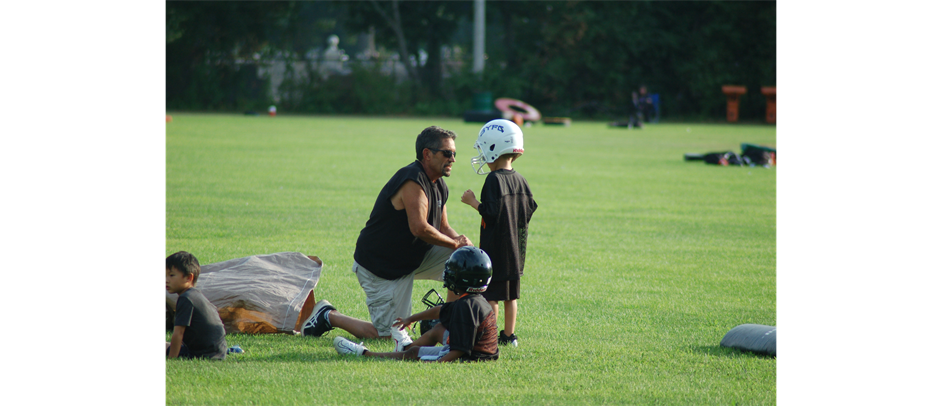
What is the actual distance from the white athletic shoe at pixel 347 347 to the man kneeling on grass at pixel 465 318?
0.5 inches

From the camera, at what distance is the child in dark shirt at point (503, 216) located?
17.9ft

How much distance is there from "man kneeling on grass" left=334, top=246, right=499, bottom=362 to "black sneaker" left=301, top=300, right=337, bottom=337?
62 cm

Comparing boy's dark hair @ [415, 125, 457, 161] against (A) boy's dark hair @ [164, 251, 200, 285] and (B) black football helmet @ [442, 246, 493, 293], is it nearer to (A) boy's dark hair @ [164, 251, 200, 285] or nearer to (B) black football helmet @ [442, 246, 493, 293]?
(B) black football helmet @ [442, 246, 493, 293]

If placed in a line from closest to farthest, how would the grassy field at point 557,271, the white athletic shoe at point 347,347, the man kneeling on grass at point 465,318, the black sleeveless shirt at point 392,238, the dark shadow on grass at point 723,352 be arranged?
the grassy field at point 557,271 → the man kneeling on grass at point 465,318 → the white athletic shoe at point 347,347 → the dark shadow on grass at point 723,352 → the black sleeveless shirt at point 392,238

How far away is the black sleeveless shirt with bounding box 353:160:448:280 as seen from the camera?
18.4 feet

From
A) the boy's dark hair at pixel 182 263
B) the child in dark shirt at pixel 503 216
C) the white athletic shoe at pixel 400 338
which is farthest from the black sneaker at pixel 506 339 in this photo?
the boy's dark hair at pixel 182 263

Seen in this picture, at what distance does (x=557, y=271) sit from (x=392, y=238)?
2940mm

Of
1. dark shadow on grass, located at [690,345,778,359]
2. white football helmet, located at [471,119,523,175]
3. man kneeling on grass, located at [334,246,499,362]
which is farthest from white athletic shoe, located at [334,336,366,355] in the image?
dark shadow on grass, located at [690,345,778,359]

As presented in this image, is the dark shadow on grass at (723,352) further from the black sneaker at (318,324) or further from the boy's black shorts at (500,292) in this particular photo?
the black sneaker at (318,324)

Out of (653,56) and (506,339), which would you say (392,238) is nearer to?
(506,339)

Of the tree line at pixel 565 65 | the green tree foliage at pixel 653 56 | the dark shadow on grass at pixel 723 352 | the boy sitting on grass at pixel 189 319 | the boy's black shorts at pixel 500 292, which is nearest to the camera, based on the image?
the boy sitting on grass at pixel 189 319

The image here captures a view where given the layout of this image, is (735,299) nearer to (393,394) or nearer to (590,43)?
(393,394)

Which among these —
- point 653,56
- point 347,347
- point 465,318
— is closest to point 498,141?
point 465,318
